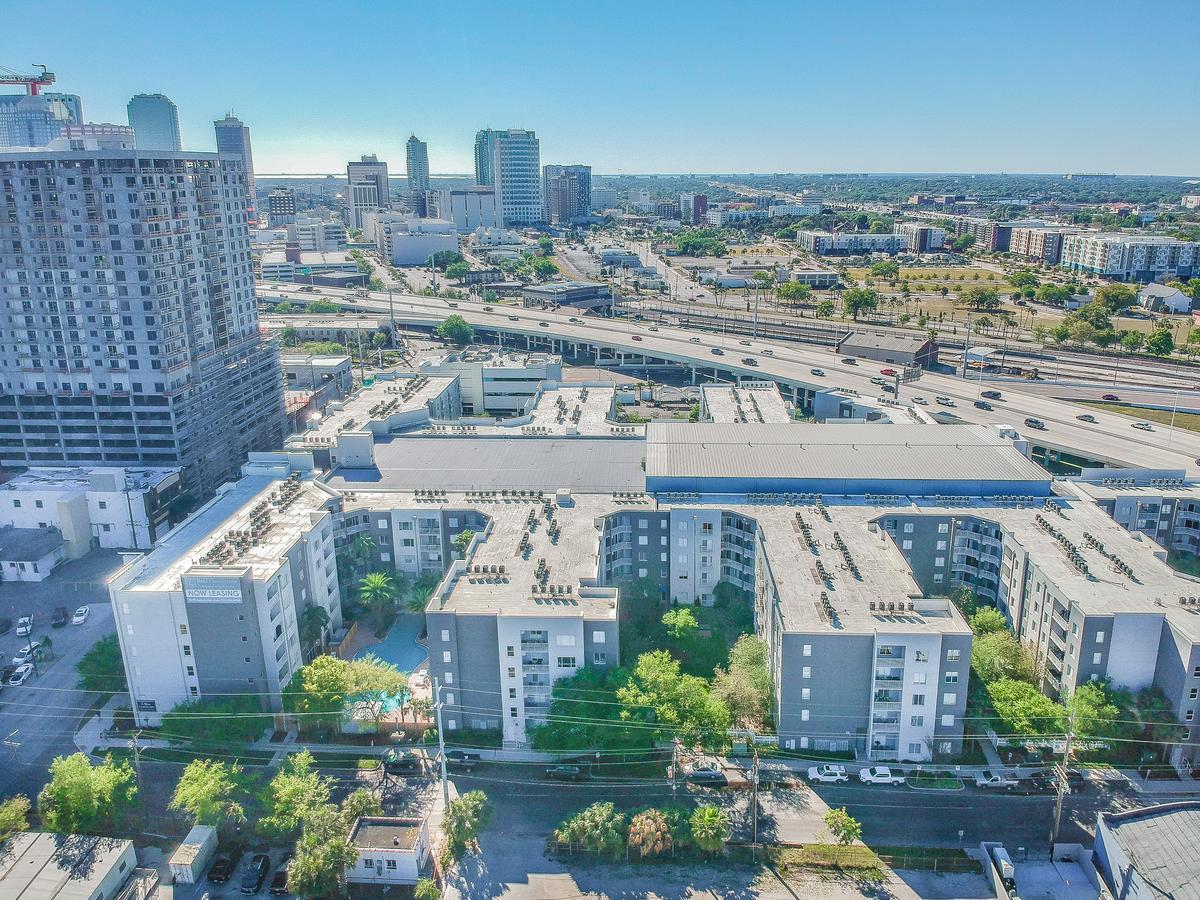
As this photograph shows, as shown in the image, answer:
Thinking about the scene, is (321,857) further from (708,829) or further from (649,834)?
(708,829)

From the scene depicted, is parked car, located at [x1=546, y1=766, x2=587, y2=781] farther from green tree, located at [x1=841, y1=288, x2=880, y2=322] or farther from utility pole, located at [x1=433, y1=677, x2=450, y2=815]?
green tree, located at [x1=841, y1=288, x2=880, y2=322]

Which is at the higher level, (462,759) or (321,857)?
(321,857)

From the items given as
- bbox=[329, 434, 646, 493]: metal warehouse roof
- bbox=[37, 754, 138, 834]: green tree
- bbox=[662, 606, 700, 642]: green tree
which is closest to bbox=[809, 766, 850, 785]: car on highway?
bbox=[662, 606, 700, 642]: green tree

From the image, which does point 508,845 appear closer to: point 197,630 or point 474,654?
point 474,654

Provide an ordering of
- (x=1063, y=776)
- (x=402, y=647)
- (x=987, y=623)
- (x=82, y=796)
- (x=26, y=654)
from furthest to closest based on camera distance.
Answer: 1. (x=402, y=647)
2. (x=26, y=654)
3. (x=987, y=623)
4. (x=82, y=796)
5. (x=1063, y=776)

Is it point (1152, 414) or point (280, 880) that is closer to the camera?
point (280, 880)

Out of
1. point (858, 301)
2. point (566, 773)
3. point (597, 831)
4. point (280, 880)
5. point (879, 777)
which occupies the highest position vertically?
point (858, 301)

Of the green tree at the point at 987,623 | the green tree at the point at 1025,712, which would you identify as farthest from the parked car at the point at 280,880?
the green tree at the point at 987,623

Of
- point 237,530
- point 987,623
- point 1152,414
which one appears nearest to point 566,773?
point 237,530
